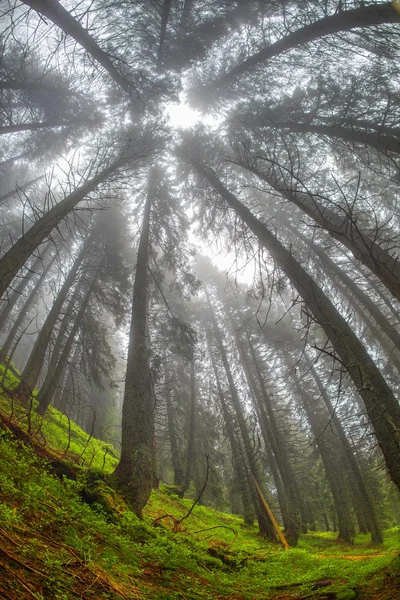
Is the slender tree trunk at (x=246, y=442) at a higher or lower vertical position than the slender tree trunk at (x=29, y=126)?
lower

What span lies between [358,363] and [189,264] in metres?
8.97

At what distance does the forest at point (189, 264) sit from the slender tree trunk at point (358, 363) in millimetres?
27

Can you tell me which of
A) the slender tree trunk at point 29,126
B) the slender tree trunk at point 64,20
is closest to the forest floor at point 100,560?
the slender tree trunk at point 64,20

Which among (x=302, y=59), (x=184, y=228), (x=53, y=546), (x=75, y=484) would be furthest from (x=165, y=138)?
(x=53, y=546)

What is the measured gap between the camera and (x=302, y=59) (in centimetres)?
869

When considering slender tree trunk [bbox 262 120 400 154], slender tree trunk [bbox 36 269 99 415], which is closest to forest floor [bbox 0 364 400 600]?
slender tree trunk [bbox 36 269 99 415]

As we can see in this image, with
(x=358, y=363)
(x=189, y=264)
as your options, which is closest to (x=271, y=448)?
(x=189, y=264)

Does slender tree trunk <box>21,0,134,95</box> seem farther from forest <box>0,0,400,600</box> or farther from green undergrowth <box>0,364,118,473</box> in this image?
green undergrowth <box>0,364,118,473</box>

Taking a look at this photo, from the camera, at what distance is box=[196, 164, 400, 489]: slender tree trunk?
3.20 metres

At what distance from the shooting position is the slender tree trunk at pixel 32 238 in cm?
431

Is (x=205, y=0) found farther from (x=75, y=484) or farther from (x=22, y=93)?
(x=75, y=484)

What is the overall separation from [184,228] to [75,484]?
370 inches

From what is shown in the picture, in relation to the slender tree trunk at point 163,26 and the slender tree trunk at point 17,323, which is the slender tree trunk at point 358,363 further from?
the slender tree trunk at point 17,323

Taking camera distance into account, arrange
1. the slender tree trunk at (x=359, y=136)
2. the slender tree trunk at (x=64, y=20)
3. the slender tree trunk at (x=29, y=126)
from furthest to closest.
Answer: the slender tree trunk at (x=29, y=126)
the slender tree trunk at (x=359, y=136)
the slender tree trunk at (x=64, y=20)
